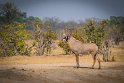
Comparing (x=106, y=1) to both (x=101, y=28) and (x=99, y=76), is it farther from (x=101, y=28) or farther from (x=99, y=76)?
(x=99, y=76)

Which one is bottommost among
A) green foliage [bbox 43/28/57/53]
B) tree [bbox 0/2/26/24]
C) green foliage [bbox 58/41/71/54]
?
green foliage [bbox 58/41/71/54]

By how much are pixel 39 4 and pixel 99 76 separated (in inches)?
742

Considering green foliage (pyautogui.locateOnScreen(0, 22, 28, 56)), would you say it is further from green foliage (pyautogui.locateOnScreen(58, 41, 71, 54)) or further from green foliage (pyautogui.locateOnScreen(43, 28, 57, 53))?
green foliage (pyautogui.locateOnScreen(58, 41, 71, 54))

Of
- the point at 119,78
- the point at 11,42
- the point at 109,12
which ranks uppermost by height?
the point at 109,12

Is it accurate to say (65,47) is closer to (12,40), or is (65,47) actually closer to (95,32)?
(95,32)

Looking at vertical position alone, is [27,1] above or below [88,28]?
above

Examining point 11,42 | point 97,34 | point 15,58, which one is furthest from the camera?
point 97,34

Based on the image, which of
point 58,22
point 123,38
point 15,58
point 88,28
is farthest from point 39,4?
point 58,22

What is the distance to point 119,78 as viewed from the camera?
12.3 meters

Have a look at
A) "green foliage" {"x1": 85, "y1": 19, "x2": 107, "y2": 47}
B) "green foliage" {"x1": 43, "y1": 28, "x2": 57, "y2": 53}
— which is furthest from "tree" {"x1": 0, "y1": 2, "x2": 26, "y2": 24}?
"green foliage" {"x1": 85, "y1": 19, "x2": 107, "y2": 47}

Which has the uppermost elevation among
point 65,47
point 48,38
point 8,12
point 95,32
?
point 8,12

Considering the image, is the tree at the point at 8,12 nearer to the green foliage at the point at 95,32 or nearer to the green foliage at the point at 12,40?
the green foliage at the point at 95,32

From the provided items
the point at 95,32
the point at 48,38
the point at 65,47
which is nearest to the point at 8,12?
the point at 48,38

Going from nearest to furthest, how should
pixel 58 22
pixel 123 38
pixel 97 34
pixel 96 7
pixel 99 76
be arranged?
pixel 99 76 → pixel 97 34 → pixel 96 7 → pixel 123 38 → pixel 58 22
